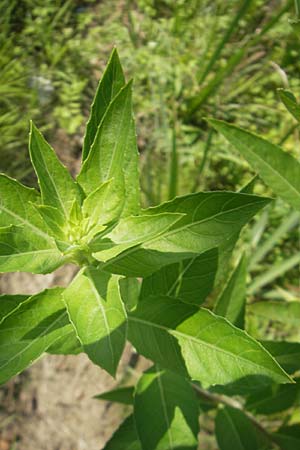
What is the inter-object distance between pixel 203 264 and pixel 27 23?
261 cm

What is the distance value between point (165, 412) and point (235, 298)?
1.18ft

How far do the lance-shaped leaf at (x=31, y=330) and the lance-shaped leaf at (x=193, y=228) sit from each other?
0.45ft

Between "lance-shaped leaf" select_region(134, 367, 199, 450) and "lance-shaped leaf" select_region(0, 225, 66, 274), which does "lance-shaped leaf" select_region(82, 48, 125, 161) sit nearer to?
"lance-shaped leaf" select_region(0, 225, 66, 274)

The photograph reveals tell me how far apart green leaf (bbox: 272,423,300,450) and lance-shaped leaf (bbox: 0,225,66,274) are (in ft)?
2.88

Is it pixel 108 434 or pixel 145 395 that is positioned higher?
pixel 145 395

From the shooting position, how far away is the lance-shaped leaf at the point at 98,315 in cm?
73

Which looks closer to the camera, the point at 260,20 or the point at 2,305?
the point at 2,305

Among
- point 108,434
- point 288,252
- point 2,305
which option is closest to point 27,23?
point 288,252

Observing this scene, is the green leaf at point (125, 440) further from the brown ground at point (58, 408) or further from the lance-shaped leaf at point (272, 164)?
the brown ground at point (58, 408)

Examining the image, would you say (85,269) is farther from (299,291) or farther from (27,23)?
(27,23)

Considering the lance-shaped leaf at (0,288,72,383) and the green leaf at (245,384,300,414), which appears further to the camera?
the green leaf at (245,384,300,414)

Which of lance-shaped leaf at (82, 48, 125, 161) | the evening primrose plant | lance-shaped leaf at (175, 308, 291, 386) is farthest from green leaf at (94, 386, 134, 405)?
lance-shaped leaf at (82, 48, 125, 161)

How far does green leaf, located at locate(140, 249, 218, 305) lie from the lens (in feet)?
3.37

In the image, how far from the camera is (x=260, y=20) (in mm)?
3207
